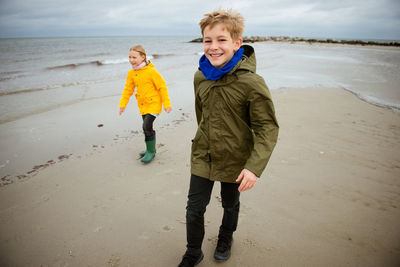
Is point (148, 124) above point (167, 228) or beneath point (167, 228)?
above

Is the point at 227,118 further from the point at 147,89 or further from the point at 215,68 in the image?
the point at 147,89

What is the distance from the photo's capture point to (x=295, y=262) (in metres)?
2.16

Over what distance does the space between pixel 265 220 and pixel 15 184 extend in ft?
11.8

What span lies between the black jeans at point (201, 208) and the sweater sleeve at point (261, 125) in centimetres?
43

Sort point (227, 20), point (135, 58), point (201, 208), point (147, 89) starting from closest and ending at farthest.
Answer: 1. point (227, 20)
2. point (201, 208)
3. point (135, 58)
4. point (147, 89)

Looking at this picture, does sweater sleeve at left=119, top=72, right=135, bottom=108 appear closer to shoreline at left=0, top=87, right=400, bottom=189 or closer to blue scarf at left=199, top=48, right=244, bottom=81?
shoreline at left=0, top=87, right=400, bottom=189

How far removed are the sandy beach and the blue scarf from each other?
1743 mm

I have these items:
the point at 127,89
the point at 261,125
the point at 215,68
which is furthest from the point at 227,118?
the point at 127,89

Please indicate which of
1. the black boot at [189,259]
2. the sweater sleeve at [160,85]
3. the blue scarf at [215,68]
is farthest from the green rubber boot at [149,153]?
the blue scarf at [215,68]

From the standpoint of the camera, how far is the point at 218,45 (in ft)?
5.54

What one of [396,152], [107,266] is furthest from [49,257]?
[396,152]

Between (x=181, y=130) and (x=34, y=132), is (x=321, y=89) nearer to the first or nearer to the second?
(x=181, y=130)

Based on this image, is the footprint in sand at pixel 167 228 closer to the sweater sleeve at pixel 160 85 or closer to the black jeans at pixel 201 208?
the black jeans at pixel 201 208

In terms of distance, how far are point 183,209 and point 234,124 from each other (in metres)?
1.58
